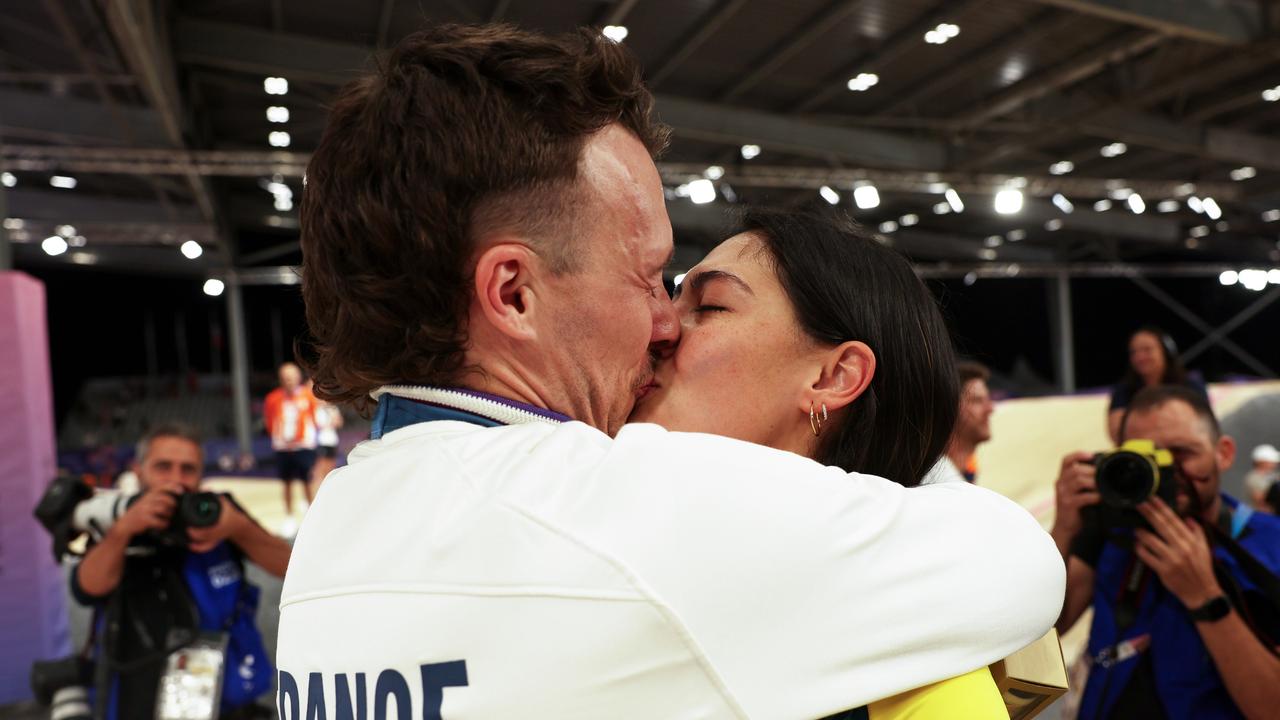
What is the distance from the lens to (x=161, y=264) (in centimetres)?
1611

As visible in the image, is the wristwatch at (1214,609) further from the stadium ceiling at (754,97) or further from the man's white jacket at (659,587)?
the stadium ceiling at (754,97)

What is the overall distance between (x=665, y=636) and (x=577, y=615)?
0.19 ft

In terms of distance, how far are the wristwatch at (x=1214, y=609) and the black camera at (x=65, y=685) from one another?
2923 mm

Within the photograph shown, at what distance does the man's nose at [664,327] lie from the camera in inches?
36.9

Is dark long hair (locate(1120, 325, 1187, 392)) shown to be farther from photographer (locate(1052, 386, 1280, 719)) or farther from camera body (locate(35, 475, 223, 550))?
camera body (locate(35, 475, 223, 550))

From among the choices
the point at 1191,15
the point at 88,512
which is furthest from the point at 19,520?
the point at 1191,15

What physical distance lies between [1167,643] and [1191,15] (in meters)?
7.61

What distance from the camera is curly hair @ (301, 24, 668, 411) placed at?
2.32 feet

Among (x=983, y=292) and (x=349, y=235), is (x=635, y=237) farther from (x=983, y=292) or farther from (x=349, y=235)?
(x=983, y=292)

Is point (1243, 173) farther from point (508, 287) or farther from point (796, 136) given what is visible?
point (508, 287)

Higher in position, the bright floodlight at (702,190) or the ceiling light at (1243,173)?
the ceiling light at (1243,173)

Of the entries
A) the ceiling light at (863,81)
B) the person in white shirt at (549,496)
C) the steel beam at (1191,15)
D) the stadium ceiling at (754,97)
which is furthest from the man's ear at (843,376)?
the ceiling light at (863,81)

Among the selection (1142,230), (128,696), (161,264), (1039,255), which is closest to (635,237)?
(128,696)

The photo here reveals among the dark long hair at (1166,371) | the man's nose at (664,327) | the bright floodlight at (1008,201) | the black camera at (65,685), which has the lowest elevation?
the black camera at (65,685)
